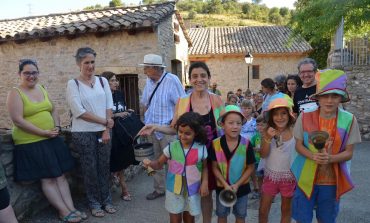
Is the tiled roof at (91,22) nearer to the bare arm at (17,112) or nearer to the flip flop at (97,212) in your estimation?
the bare arm at (17,112)

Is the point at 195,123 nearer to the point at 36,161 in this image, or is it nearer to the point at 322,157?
the point at 322,157

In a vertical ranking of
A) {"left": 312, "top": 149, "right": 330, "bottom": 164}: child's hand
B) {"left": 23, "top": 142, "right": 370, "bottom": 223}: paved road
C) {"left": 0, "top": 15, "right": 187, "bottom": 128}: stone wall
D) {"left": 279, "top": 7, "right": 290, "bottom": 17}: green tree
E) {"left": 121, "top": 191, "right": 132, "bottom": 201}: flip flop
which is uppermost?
{"left": 279, "top": 7, "right": 290, "bottom": 17}: green tree

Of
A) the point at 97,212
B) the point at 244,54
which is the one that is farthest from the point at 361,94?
the point at 244,54

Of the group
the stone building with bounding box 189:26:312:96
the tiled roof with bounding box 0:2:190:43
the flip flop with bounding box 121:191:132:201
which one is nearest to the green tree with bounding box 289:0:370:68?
the tiled roof with bounding box 0:2:190:43

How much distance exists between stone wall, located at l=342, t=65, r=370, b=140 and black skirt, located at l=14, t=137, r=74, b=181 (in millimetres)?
8284

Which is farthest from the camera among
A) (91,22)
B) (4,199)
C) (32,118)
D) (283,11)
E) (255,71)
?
(283,11)

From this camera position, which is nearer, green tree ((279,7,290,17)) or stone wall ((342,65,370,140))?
stone wall ((342,65,370,140))

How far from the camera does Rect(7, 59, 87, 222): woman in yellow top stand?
3.30m

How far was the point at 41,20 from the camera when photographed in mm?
10836

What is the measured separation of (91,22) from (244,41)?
14.3 m

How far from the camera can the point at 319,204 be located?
8.61 ft

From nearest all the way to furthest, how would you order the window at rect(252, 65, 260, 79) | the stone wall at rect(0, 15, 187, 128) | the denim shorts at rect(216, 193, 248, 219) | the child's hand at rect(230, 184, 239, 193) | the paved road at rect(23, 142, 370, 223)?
the child's hand at rect(230, 184, 239, 193) → the denim shorts at rect(216, 193, 248, 219) → the paved road at rect(23, 142, 370, 223) → the stone wall at rect(0, 15, 187, 128) → the window at rect(252, 65, 260, 79)

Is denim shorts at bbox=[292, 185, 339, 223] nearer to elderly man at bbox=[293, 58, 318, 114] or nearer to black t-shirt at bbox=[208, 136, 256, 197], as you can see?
black t-shirt at bbox=[208, 136, 256, 197]

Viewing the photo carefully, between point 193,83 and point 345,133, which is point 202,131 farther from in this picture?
point 345,133
